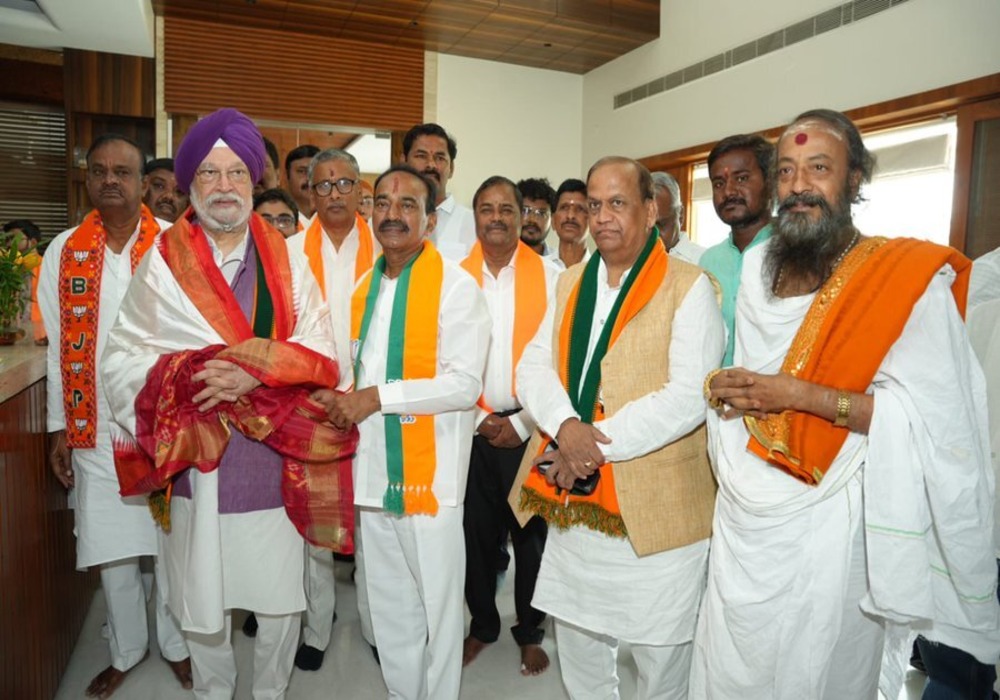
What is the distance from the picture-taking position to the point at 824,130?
1.79 metres

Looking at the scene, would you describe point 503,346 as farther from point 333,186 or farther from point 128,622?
point 128,622

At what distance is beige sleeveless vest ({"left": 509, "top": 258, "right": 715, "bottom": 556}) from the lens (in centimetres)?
203

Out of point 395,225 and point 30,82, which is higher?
point 30,82

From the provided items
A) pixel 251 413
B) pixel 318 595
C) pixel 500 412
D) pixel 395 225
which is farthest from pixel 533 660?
pixel 395 225

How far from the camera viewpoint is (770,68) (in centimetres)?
639

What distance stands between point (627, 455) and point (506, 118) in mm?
7581

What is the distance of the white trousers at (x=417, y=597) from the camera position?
2322mm

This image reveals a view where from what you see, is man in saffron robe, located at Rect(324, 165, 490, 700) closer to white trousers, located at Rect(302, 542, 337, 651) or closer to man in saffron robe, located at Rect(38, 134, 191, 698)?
white trousers, located at Rect(302, 542, 337, 651)

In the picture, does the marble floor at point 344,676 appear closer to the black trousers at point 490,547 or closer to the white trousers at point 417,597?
the black trousers at point 490,547

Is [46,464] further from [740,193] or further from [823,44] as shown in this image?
[823,44]

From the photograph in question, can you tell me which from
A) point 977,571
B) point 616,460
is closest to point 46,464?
point 616,460

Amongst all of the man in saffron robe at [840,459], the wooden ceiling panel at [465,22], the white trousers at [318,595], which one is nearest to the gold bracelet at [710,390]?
the man in saffron robe at [840,459]

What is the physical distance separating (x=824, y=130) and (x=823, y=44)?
495 cm

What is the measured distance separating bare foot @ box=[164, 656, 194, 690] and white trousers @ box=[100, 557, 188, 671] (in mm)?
17
